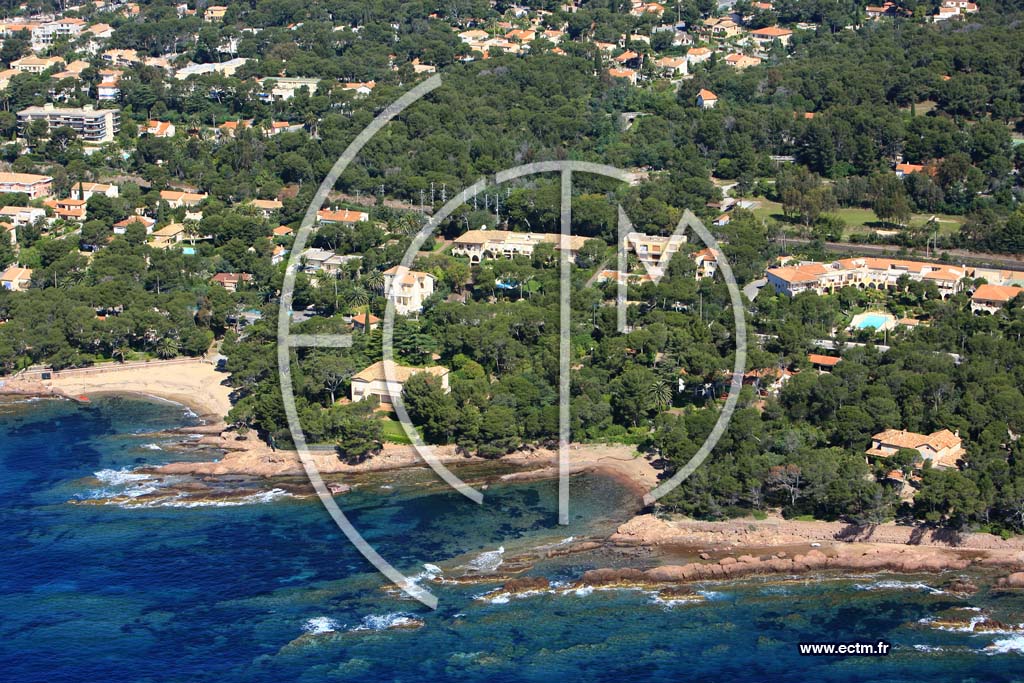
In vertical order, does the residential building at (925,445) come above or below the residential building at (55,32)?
below

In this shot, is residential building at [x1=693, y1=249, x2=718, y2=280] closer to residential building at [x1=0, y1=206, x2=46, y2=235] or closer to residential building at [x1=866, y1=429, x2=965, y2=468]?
residential building at [x1=866, y1=429, x2=965, y2=468]

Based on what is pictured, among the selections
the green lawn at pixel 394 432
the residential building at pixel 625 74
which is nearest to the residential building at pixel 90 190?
the green lawn at pixel 394 432

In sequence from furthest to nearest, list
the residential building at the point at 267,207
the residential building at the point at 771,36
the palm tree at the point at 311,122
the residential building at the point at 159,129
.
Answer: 1. the residential building at the point at 771,36
2. the palm tree at the point at 311,122
3. the residential building at the point at 159,129
4. the residential building at the point at 267,207

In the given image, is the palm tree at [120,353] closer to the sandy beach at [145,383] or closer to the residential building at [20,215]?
the sandy beach at [145,383]

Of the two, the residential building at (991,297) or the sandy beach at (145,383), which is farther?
the residential building at (991,297)

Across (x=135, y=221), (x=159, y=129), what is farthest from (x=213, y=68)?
(x=135, y=221)

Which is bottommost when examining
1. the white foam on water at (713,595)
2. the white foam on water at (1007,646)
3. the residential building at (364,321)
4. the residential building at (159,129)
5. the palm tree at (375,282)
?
the white foam on water at (1007,646)

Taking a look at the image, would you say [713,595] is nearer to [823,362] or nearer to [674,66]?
[823,362]
